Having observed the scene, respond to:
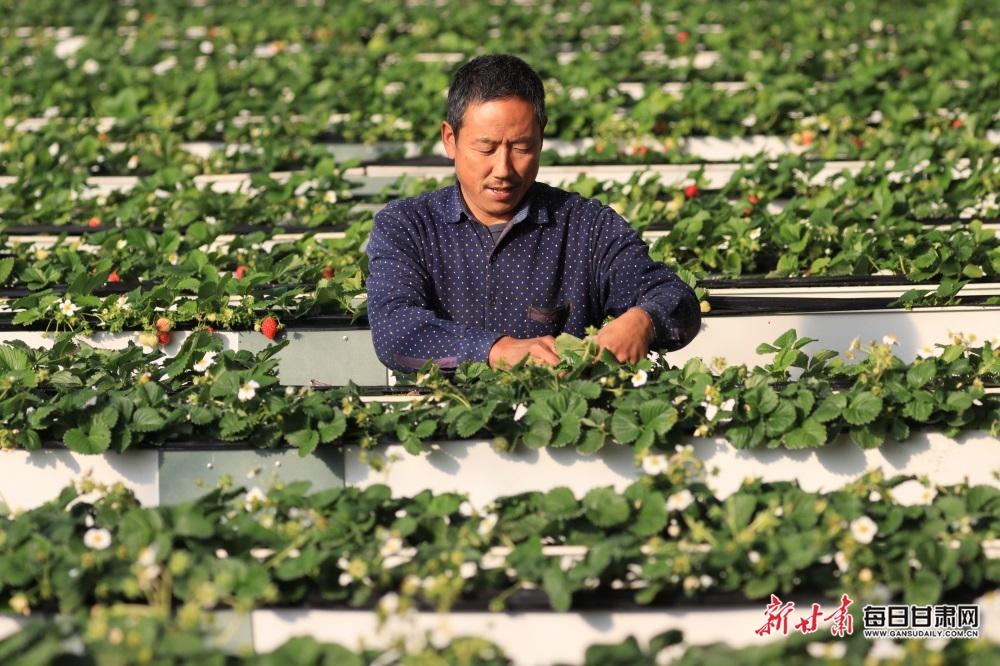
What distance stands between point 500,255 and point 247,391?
0.80 m

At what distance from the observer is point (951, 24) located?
291 inches

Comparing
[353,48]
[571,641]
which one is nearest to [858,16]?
[353,48]

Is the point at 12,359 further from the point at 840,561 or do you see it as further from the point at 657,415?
the point at 840,561

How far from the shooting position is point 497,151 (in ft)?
11.4

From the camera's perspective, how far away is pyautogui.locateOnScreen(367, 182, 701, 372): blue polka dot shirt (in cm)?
361

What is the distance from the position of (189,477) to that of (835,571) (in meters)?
1.40

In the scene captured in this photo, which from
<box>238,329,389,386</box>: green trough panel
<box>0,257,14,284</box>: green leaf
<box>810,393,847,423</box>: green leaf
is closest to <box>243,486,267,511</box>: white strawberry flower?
<box>238,329,389,386</box>: green trough panel

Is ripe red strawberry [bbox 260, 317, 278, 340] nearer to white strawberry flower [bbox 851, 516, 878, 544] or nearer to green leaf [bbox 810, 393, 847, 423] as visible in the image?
green leaf [bbox 810, 393, 847, 423]

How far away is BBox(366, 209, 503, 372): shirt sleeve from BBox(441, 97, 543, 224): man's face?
0.21 metres

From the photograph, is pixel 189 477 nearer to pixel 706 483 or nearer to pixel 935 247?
pixel 706 483

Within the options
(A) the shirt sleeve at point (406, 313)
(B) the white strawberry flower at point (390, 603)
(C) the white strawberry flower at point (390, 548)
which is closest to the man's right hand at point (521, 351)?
(A) the shirt sleeve at point (406, 313)

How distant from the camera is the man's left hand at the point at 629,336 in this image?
3295mm

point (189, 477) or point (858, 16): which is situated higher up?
point (858, 16)

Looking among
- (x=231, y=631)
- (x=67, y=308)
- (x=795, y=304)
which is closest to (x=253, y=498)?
(x=231, y=631)
